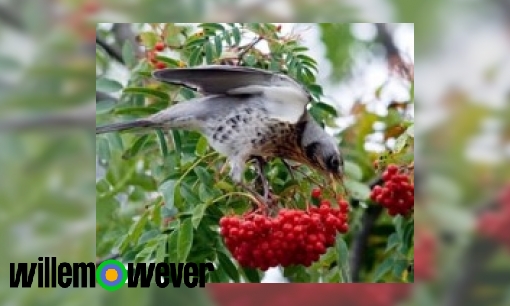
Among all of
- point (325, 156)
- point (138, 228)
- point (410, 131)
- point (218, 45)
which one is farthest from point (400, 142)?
point (138, 228)

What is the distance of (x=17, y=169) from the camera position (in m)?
1.41

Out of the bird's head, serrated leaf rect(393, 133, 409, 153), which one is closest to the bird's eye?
the bird's head

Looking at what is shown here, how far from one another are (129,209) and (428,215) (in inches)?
20.2

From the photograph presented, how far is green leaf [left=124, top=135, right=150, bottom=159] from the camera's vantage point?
1425 millimetres

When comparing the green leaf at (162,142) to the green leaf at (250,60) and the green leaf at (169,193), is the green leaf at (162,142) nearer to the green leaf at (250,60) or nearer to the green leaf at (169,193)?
the green leaf at (169,193)

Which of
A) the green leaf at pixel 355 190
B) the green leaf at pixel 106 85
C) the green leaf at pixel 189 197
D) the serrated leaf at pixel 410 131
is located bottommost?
the green leaf at pixel 189 197

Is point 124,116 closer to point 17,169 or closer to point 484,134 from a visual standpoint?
point 17,169

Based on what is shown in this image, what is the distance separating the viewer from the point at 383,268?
1490mm

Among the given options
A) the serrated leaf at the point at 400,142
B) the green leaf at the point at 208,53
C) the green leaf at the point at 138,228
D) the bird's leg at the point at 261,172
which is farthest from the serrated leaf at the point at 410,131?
the green leaf at the point at 138,228

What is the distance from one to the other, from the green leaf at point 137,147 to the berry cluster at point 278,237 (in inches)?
7.4

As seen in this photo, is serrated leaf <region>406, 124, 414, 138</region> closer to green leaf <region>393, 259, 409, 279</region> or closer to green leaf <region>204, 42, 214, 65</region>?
green leaf <region>393, 259, 409, 279</region>

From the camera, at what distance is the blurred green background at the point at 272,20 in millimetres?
1413

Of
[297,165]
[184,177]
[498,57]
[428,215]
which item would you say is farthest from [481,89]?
[184,177]

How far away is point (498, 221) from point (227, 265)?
47 cm
